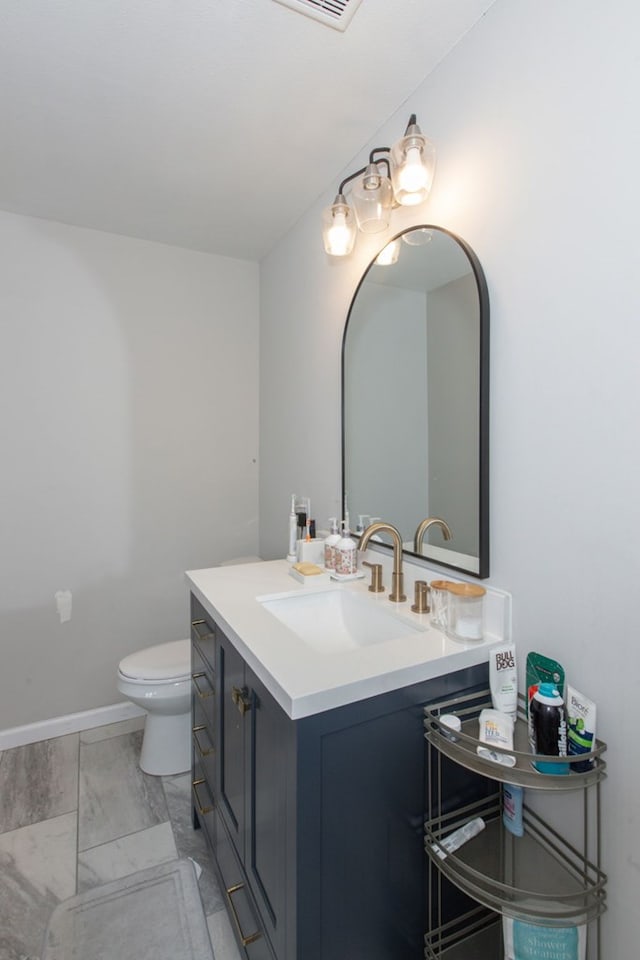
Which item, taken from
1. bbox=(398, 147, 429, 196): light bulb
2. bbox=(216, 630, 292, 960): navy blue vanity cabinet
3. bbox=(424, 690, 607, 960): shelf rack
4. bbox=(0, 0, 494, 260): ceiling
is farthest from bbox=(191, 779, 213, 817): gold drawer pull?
Result: bbox=(0, 0, 494, 260): ceiling

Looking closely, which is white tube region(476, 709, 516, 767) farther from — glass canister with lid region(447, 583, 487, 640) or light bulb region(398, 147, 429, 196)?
light bulb region(398, 147, 429, 196)

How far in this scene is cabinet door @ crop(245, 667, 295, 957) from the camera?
89 cm

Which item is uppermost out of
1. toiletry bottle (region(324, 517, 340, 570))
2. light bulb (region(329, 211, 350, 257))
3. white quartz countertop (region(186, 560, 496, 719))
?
light bulb (region(329, 211, 350, 257))

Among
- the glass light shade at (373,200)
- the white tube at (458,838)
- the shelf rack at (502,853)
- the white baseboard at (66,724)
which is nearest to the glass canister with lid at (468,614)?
the shelf rack at (502,853)

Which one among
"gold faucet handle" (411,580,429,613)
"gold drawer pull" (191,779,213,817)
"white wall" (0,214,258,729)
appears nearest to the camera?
"gold faucet handle" (411,580,429,613)

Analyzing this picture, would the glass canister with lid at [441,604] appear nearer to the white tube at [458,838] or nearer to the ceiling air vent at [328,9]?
the white tube at [458,838]

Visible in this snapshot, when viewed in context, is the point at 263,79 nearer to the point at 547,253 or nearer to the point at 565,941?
the point at 547,253

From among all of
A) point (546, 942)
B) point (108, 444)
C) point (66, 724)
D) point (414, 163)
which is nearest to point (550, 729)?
point (546, 942)

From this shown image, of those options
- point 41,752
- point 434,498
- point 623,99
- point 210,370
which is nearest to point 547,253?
point 623,99

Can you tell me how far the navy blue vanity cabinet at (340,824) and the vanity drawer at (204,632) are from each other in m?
0.32

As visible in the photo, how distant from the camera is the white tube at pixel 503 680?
0.99 m

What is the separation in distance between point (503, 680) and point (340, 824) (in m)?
0.44

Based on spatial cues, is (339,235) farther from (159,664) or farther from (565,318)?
(159,664)

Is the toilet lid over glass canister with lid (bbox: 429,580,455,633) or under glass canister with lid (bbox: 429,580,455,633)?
under
